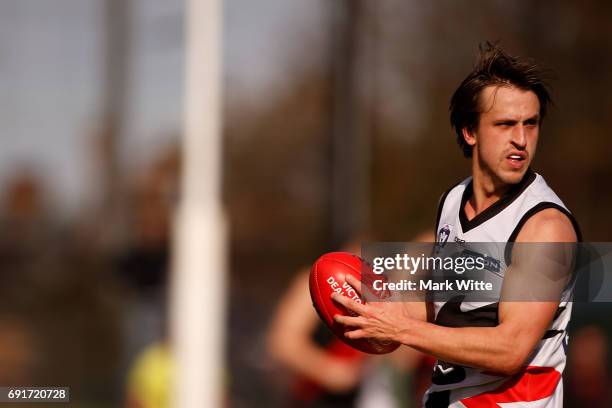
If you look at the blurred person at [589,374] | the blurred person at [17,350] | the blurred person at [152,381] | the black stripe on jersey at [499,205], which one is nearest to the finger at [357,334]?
the black stripe on jersey at [499,205]

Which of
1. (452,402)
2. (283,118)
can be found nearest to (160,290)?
(283,118)

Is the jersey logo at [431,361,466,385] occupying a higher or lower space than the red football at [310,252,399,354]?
lower

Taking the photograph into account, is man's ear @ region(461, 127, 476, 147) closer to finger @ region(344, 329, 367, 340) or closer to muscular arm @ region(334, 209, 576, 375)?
muscular arm @ region(334, 209, 576, 375)

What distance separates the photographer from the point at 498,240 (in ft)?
8.48

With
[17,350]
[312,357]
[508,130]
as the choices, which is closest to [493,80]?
[508,130]

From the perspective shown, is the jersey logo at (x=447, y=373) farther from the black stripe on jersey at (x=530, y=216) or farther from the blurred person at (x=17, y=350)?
the blurred person at (x=17, y=350)

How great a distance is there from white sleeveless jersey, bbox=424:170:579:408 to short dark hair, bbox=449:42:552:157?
0.18m

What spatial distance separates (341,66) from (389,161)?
7.11 feet

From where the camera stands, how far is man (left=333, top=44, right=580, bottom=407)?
2.49m

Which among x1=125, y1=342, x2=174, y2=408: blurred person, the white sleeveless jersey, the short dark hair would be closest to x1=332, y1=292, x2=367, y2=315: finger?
the white sleeveless jersey

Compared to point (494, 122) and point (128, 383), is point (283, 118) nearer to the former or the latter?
point (128, 383)

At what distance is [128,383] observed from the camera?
14586 mm

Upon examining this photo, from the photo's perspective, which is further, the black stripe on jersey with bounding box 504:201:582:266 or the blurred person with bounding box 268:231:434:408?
the blurred person with bounding box 268:231:434:408

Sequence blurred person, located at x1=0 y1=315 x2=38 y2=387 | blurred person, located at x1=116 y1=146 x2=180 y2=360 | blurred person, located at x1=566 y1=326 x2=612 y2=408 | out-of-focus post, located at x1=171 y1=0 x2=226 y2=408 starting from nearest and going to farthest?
blurred person, located at x1=566 y1=326 x2=612 y2=408 → out-of-focus post, located at x1=171 y1=0 x2=226 y2=408 → blurred person, located at x1=116 y1=146 x2=180 y2=360 → blurred person, located at x1=0 y1=315 x2=38 y2=387
